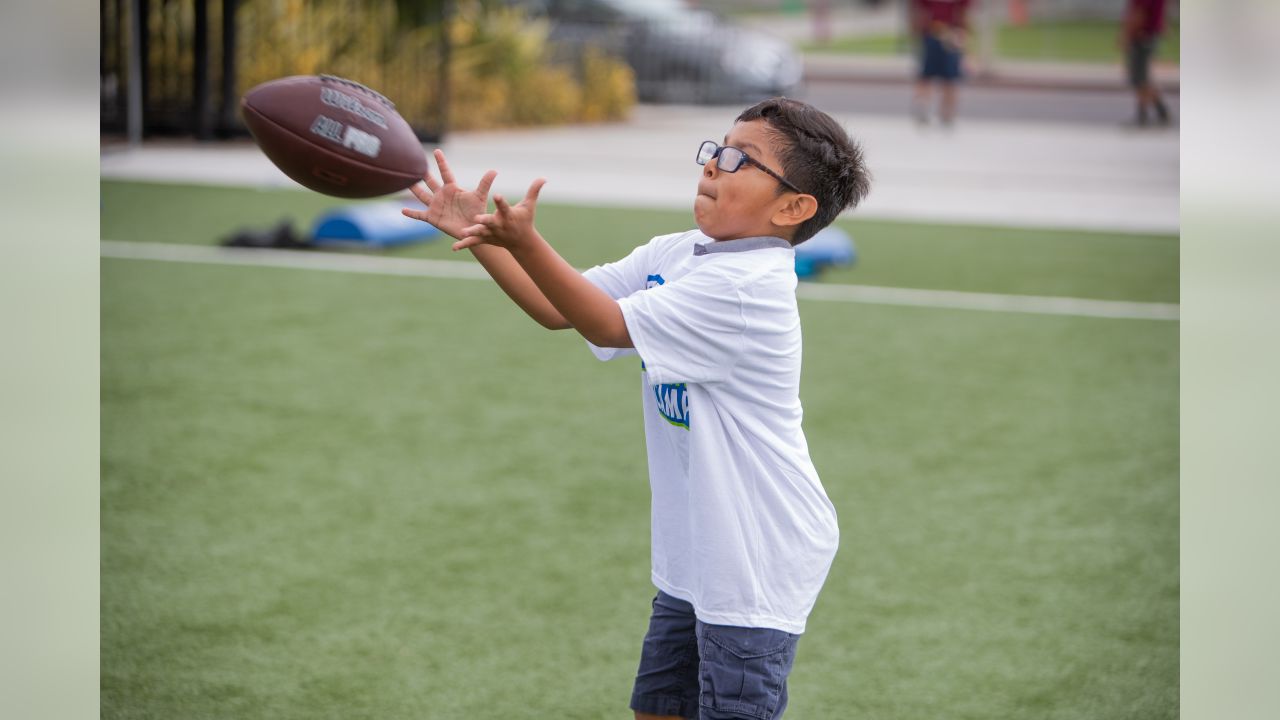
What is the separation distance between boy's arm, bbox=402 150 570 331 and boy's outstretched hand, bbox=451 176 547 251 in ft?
0.09

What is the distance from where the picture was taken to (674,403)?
2750mm

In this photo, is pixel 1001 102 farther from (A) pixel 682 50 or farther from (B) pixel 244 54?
(B) pixel 244 54

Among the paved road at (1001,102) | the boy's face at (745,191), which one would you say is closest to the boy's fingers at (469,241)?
the boy's face at (745,191)

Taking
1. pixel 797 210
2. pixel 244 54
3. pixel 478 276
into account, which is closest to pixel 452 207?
pixel 797 210

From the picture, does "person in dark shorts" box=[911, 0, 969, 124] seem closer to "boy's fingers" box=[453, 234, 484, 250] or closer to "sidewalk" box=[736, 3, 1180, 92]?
"sidewalk" box=[736, 3, 1180, 92]

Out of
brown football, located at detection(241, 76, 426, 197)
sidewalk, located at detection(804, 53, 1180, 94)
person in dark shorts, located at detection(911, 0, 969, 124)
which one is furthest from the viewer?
sidewalk, located at detection(804, 53, 1180, 94)

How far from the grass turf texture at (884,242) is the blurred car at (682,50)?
387 inches

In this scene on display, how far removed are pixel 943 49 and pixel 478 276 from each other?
10.1 m

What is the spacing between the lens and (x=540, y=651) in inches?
168

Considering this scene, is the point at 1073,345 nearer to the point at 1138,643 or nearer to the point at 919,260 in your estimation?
the point at 919,260

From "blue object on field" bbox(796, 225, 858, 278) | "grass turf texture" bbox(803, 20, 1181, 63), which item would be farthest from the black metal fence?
"grass turf texture" bbox(803, 20, 1181, 63)

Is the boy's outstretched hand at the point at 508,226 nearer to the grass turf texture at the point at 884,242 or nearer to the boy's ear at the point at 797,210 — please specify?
the boy's ear at the point at 797,210

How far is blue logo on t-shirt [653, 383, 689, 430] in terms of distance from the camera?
8.95 feet
